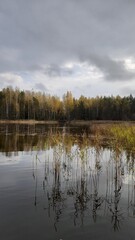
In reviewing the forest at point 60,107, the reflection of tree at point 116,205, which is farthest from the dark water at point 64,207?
the forest at point 60,107

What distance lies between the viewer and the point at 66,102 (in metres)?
124

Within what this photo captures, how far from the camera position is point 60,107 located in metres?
124

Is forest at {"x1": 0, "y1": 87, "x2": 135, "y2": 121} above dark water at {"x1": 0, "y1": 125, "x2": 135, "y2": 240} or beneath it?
above

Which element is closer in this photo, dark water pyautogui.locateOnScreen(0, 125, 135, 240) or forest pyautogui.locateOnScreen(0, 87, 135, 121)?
dark water pyautogui.locateOnScreen(0, 125, 135, 240)

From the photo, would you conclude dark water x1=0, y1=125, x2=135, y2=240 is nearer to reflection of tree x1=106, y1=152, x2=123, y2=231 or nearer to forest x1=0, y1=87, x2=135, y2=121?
reflection of tree x1=106, y1=152, x2=123, y2=231

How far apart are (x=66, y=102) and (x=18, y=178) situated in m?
112

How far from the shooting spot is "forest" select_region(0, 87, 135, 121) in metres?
102

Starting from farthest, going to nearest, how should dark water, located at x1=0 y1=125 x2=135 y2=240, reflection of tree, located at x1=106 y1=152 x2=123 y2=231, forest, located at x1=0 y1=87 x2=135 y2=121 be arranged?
forest, located at x1=0 y1=87 x2=135 y2=121, reflection of tree, located at x1=106 y1=152 x2=123 y2=231, dark water, located at x1=0 y1=125 x2=135 y2=240

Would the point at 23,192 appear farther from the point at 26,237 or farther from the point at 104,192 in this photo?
the point at 26,237

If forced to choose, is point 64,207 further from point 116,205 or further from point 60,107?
point 60,107

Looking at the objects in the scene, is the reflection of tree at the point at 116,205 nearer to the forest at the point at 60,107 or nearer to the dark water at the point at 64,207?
the dark water at the point at 64,207

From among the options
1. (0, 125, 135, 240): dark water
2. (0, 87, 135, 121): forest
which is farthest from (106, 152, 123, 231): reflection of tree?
(0, 87, 135, 121): forest

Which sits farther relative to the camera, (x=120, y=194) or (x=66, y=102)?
(x=66, y=102)

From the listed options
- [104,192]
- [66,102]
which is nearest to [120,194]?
[104,192]
